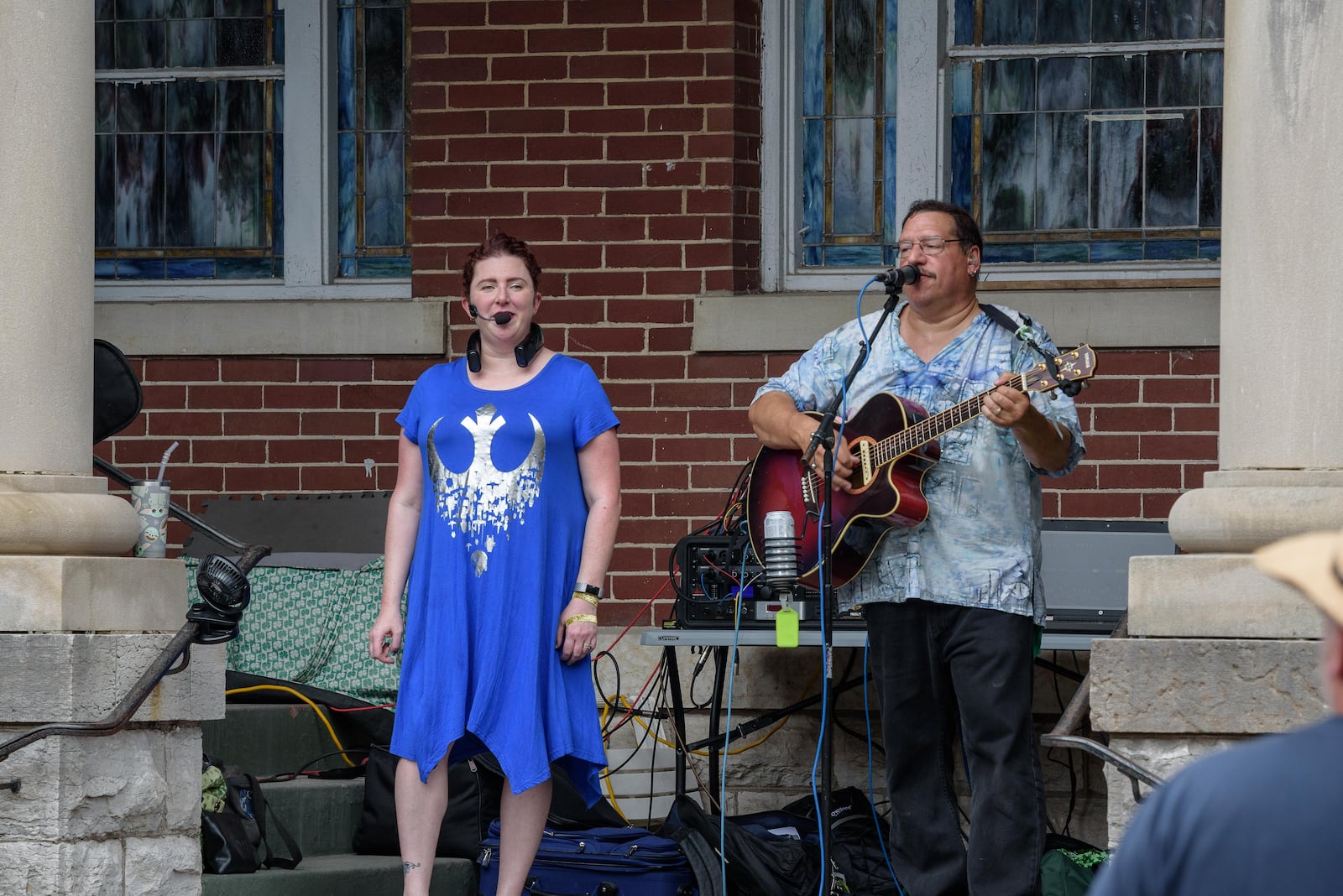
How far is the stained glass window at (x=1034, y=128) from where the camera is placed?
22.1 feet

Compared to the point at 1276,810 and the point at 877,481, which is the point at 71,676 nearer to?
the point at 877,481

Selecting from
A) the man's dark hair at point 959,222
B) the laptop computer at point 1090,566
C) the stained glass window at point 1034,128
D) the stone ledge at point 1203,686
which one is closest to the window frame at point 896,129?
the stained glass window at point 1034,128

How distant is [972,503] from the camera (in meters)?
4.45

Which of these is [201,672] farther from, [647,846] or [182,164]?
[182,164]

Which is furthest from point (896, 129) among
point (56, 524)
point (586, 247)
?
point (56, 524)

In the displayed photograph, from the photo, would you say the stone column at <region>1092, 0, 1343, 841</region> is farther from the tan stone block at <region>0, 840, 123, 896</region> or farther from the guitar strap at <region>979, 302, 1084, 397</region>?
the tan stone block at <region>0, 840, 123, 896</region>

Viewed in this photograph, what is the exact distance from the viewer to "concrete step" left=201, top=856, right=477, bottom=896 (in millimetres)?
4867

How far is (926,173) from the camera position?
6.84 meters

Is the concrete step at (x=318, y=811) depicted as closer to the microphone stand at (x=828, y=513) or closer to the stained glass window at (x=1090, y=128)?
the microphone stand at (x=828, y=513)

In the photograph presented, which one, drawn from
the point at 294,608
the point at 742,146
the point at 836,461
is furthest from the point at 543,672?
the point at 742,146

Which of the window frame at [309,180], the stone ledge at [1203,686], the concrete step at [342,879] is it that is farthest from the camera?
the window frame at [309,180]

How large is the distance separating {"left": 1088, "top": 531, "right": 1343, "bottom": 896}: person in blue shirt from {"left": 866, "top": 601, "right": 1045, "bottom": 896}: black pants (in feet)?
8.99

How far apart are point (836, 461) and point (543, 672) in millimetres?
879

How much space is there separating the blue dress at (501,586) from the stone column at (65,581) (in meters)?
0.71
